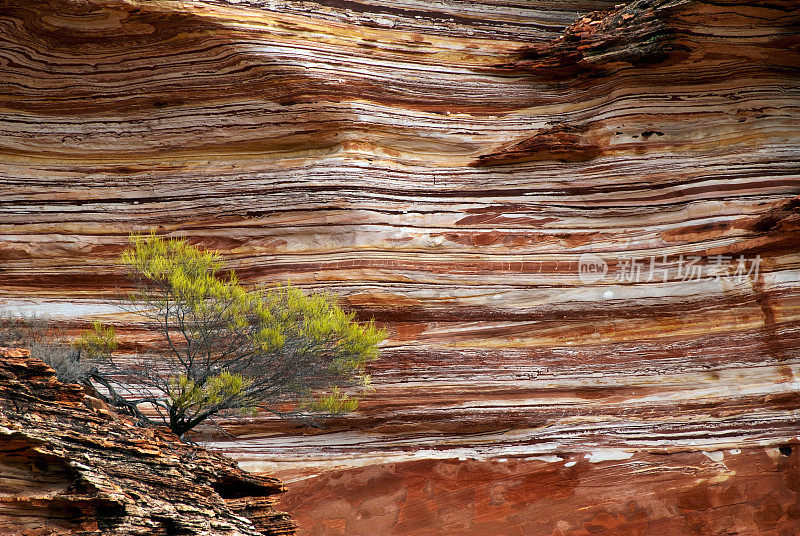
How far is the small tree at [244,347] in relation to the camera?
7.54 meters

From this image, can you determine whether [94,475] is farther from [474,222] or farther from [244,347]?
[474,222]

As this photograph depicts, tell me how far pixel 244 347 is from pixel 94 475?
317 cm

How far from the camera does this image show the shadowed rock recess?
9016 mm

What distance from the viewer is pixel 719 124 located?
9.89 metres

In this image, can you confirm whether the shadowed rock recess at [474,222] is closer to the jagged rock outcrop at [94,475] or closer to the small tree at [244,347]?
the small tree at [244,347]

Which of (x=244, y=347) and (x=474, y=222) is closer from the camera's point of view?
(x=244, y=347)

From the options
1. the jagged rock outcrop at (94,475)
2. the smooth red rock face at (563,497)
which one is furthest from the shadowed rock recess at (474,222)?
the jagged rock outcrop at (94,475)

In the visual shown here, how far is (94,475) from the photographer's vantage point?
17.7 feet

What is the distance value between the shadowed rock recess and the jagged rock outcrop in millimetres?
2629

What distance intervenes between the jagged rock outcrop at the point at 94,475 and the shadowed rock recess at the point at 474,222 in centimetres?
263

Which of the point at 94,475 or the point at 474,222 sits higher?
the point at 474,222

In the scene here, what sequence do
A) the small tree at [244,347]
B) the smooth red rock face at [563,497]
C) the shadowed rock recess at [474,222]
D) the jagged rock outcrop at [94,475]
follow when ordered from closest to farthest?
the jagged rock outcrop at [94,475]
the small tree at [244,347]
the smooth red rock face at [563,497]
the shadowed rock recess at [474,222]

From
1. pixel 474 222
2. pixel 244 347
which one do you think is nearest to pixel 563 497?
pixel 474 222

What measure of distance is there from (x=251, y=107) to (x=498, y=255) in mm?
4380
